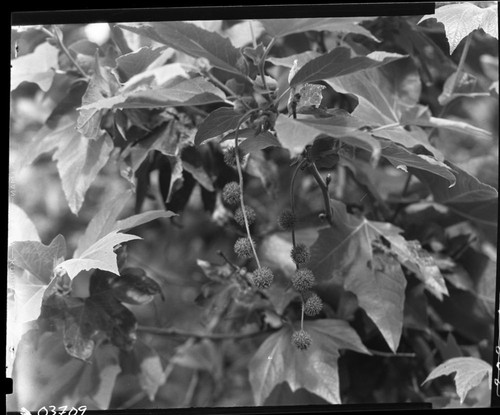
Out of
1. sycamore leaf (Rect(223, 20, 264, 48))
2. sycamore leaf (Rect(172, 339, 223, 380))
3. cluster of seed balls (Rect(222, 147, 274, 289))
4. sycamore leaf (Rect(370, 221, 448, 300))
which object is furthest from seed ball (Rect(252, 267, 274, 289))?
sycamore leaf (Rect(172, 339, 223, 380))


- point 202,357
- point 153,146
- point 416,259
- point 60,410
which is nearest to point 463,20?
point 416,259

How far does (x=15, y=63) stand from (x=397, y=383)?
2.20 ft

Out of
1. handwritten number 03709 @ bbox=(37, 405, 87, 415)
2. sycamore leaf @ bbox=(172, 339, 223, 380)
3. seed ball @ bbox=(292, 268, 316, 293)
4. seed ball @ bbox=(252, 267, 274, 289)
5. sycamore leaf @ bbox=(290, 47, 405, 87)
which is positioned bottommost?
sycamore leaf @ bbox=(172, 339, 223, 380)

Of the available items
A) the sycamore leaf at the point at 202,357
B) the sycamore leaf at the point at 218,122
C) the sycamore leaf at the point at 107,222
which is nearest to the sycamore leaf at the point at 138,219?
the sycamore leaf at the point at 107,222

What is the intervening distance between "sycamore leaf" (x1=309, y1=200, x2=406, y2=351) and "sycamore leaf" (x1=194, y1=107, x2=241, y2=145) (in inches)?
8.4

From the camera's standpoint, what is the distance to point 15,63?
2.92 ft

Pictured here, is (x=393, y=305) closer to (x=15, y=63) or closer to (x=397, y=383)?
(x=397, y=383)

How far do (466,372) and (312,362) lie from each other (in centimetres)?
18

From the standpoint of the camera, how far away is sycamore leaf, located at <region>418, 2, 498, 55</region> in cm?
77

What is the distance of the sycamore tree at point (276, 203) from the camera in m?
0.73

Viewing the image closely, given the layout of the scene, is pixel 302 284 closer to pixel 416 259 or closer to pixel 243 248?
pixel 243 248

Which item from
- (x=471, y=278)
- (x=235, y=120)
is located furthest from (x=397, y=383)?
(x=235, y=120)

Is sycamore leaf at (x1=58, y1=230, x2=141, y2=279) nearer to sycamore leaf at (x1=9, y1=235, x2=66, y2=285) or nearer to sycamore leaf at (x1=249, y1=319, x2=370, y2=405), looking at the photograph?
sycamore leaf at (x1=9, y1=235, x2=66, y2=285)

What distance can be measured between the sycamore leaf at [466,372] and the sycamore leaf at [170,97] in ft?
1.34
